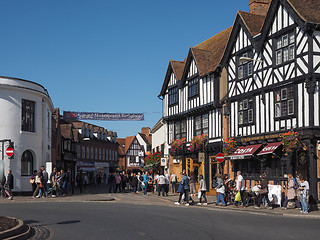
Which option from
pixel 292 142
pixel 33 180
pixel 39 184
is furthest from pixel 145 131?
pixel 292 142

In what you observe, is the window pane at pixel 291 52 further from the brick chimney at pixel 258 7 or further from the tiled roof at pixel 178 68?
the tiled roof at pixel 178 68

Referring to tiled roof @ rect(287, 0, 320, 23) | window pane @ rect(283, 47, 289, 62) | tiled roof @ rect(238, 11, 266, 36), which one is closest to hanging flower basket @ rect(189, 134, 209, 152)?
tiled roof @ rect(238, 11, 266, 36)

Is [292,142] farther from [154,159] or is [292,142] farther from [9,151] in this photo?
[154,159]

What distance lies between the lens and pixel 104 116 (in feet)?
132

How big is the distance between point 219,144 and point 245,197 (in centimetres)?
665

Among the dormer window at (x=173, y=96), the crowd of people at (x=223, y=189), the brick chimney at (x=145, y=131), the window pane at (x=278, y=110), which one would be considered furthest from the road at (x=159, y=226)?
the brick chimney at (x=145, y=131)

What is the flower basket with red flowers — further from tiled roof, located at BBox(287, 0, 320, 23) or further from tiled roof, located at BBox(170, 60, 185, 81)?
tiled roof, located at BBox(287, 0, 320, 23)

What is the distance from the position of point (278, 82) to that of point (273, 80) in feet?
1.56

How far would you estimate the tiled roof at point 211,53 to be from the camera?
96.6ft

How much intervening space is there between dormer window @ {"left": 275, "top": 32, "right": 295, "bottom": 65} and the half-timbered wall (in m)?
0.17

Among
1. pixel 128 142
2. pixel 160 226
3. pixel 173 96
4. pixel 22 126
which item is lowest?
pixel 160 226

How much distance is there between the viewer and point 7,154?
25.4 m

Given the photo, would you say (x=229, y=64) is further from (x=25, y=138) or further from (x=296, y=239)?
(x=296, y=239)

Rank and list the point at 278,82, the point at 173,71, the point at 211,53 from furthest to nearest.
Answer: the point at 173,71 < the point at 211,53 < the point at 278,82
